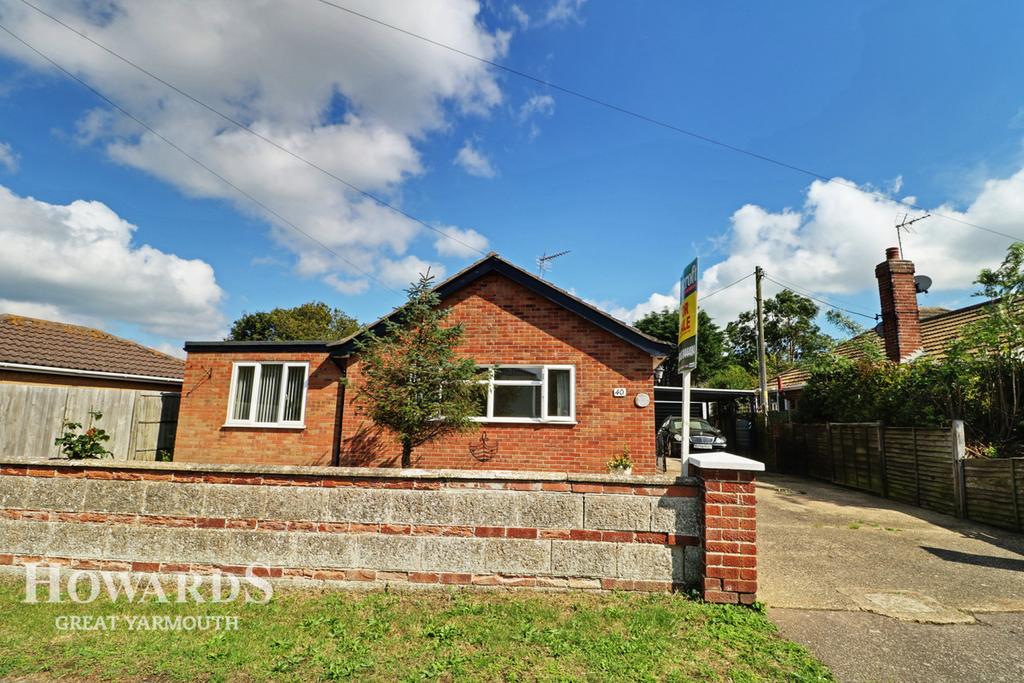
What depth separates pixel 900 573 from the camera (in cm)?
506

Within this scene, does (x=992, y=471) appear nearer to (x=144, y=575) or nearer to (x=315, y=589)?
(x=315, y=589)

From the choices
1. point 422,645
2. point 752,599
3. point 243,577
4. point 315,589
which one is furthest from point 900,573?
point 243,577

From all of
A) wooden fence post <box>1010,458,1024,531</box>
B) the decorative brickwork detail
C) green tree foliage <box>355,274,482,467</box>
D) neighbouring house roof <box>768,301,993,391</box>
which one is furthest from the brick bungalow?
neighbouring house roof <box>768,301,993,391</box>

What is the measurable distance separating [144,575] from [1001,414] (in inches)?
476

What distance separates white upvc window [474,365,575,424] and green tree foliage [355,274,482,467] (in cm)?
107

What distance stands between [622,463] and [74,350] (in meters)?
13.3

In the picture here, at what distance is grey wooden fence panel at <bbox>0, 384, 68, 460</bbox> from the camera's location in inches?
338

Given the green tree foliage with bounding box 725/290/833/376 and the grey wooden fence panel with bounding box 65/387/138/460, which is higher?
the green tree foliage with bounding box 725/290/833/376

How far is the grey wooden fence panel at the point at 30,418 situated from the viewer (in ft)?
28.2

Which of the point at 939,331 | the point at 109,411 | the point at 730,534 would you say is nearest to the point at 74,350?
the point at 109,411

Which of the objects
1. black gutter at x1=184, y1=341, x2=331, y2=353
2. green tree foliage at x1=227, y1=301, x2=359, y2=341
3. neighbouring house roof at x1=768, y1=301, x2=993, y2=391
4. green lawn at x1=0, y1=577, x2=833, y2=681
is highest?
green tree foliage at x1=227, y1=301, x2=359, y2=341

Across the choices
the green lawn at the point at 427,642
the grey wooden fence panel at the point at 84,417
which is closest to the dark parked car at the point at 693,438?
the green lawn at the point at 427,642

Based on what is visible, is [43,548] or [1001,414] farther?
[1001,414]

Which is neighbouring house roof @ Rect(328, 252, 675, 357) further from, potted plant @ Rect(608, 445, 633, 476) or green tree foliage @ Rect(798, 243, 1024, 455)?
green tree foliage @ Rect(798, 243, 1024, 455)
